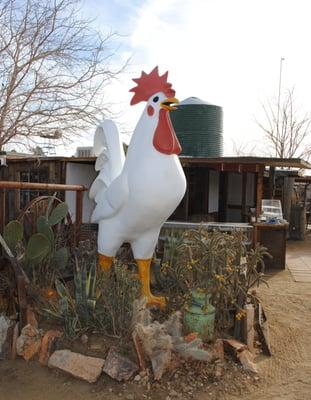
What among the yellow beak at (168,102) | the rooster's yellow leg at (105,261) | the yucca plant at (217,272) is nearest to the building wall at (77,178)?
the rooster's yellow leg at (105,261)

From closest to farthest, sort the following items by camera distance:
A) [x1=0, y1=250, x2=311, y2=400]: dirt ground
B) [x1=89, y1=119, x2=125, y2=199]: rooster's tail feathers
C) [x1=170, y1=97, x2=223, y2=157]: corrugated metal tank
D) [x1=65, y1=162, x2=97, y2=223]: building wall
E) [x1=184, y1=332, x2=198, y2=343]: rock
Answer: [x1=0, y1=250, x2=311, y2=400]: dirt ground → [x1=184, y1=332, x2=198, y2=343]: rock → [x1=89, y1=119, x2=125, y2=199]: rooster's tail feathers → [x1=65, y1=162, x2=97, y2=223]: building wall → [x1=170, y1=97, x2=223, y2=157]: corrugated metal tank

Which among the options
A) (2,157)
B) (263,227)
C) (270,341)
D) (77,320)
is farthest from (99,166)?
(2,157)

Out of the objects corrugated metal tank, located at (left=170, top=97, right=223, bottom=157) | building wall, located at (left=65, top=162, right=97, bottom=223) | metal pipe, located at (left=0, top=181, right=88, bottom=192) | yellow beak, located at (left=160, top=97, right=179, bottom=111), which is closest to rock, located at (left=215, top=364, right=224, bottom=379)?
yellow beak, located at (left=160, top=97, right=179, bottom=111)

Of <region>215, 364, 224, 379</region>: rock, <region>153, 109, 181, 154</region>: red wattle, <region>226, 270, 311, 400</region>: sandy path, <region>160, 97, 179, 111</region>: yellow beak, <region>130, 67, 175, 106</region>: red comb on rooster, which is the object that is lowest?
<region>226, 270, 311, 400</region>: sandy path

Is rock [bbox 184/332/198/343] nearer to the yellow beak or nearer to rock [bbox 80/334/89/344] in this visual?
rock [bbox 80/334/89/344]

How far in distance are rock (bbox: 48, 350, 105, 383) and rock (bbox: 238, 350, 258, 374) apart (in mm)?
1214

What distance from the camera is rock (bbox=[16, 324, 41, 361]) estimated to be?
344 cm

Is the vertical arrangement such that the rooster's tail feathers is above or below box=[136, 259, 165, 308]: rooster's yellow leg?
above

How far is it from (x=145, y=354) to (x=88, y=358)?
468 mm

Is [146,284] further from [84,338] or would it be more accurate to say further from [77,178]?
[77,178]

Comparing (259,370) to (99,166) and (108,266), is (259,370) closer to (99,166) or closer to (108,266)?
(108,266)

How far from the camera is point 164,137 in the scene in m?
3.71

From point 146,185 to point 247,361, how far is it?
5.89 feet

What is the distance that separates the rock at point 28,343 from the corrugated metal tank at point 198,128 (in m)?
9.20
